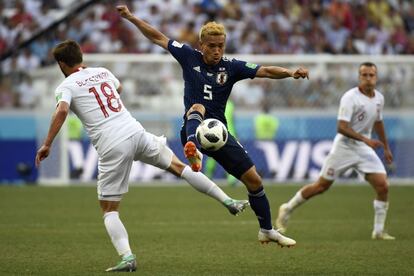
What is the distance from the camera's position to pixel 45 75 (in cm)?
2464

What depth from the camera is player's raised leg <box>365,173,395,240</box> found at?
1300cm

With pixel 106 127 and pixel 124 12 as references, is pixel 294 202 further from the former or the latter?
pixel 106 127

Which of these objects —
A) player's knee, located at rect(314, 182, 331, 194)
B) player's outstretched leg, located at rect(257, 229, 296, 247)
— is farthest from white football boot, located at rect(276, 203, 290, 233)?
player's outstretched leg, located at rect(257, 229, 296, 247)

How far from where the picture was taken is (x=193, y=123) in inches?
399

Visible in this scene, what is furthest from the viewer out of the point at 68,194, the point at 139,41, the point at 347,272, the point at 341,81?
the point at 139,41

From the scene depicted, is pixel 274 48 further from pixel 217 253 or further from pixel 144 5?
pixel 217 253

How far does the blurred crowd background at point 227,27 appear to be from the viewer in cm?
2647

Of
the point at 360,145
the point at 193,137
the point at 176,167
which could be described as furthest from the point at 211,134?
the point at 360,145

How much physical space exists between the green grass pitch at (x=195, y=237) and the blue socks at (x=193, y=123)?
1378 millimetres

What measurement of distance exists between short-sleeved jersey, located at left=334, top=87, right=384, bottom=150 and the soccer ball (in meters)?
3.72

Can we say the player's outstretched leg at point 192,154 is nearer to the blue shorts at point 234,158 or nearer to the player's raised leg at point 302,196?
the blue shorts at point 234,158

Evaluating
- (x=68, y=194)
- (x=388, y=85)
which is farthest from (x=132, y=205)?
(x=388, y=85)

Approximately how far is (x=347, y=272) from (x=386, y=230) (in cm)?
464

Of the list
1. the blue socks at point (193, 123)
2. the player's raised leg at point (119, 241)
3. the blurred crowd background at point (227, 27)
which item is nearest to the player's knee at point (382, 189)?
the blue socks at point (193, 123)
